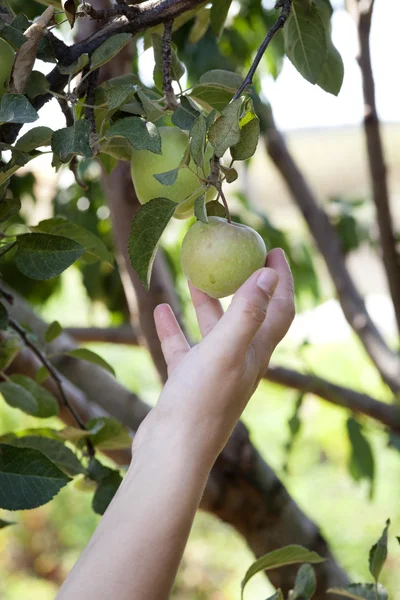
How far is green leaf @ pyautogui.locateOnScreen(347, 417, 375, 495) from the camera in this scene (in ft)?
3.93

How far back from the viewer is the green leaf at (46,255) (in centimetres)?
46

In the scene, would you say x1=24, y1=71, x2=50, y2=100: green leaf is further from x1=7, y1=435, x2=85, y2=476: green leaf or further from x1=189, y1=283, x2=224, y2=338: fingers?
x1=7, y1=435, x2=85, y2=476: green leaf

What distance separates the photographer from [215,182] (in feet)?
1.37

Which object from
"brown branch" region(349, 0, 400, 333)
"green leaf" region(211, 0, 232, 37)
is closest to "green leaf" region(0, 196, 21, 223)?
"green leaf" region(211, 0, 232, 37)

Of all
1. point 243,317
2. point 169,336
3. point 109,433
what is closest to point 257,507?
point 109,433

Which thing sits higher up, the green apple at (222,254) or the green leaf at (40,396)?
the green apple at (222,254)

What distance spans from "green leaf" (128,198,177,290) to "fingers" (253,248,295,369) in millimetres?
88

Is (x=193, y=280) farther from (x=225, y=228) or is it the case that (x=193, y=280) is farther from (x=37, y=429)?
(x=37, y=429)

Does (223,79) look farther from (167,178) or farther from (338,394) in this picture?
(338,394)

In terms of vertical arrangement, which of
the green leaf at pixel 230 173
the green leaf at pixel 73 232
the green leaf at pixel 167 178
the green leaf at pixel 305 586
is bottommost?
the green leaf at pixel 305 586

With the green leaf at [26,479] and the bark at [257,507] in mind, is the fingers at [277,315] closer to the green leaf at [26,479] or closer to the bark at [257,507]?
the green leaf at [26,479]

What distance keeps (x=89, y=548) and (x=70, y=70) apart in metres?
0.28

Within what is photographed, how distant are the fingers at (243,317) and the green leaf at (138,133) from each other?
0.31 ft

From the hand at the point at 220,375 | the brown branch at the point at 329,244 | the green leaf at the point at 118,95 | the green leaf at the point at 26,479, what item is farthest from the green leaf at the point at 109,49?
the brown branch at the point at 329,244
